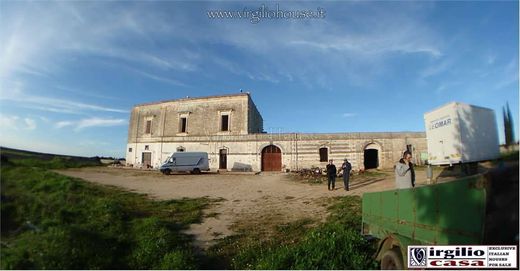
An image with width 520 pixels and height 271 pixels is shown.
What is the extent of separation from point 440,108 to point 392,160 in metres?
21.6

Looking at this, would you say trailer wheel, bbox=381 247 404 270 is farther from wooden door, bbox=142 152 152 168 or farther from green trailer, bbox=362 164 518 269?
wooden door, bbox=142 152 152 168

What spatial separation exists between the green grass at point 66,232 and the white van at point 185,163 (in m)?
17.5

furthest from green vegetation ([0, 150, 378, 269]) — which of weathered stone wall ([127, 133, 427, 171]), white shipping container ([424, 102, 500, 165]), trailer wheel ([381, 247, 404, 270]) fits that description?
weathered stone wall ([127, 133, 427, 171])

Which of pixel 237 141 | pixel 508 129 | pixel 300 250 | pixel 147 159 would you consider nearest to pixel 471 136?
pixel 508 129

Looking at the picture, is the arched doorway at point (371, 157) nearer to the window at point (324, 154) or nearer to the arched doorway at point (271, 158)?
the window at point (324, 154)

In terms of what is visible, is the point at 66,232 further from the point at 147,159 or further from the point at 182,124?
the point at 147,159

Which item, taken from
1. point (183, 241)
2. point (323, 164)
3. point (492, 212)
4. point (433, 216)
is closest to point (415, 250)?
point (433, 216)

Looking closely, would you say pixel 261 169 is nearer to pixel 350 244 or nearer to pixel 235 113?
pixel 235 113

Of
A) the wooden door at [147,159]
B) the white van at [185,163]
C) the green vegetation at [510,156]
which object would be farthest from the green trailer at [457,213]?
the wooden door at [147,159]

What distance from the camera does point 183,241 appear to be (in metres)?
6.30

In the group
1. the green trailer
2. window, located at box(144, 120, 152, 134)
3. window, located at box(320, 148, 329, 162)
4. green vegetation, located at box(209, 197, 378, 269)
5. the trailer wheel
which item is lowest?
green vegetation, located at box(209, 197, 378, 269)

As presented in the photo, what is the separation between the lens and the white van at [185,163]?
23.9 meters

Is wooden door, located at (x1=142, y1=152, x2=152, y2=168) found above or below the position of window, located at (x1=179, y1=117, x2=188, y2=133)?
below

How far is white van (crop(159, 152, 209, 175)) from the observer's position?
78.3ft
